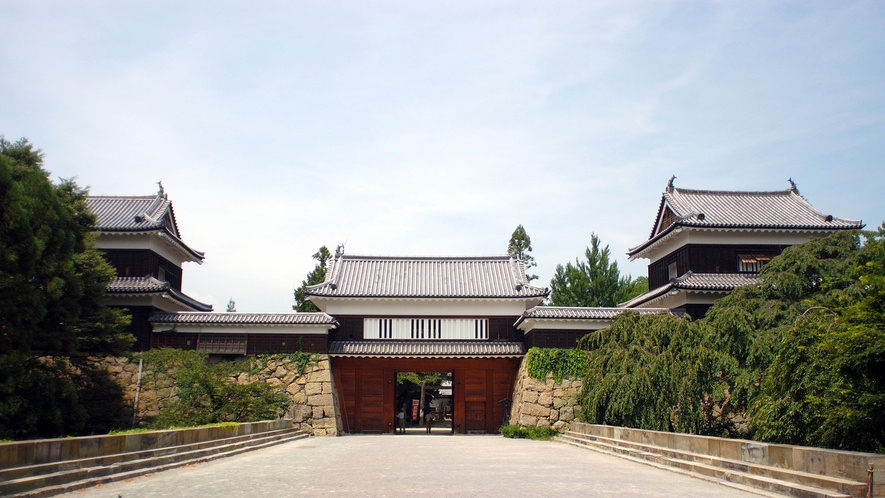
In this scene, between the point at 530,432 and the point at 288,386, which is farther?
the point at 288,386

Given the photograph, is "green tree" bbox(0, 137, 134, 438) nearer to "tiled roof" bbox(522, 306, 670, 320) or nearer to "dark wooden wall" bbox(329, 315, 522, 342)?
"dark wooden wall" bbox(329, 315, 522, 342)

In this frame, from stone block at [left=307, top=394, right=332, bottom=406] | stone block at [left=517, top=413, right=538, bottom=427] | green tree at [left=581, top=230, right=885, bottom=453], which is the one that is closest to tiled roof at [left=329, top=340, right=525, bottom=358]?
stone block at [left=307, top=394, right=332, bottom=406]

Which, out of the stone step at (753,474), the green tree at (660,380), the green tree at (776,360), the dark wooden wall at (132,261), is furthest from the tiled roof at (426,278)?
the stone step at (753,474)

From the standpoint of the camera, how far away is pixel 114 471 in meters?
11.0

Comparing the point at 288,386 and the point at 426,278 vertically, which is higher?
the point at 426,278

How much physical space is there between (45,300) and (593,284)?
32.0m

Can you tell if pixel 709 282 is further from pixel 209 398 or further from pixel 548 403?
pixel 209 398

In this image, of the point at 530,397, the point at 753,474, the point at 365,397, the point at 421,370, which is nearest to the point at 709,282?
the point at 530,397

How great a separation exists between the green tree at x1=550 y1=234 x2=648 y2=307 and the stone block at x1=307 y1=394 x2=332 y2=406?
69.7 feet

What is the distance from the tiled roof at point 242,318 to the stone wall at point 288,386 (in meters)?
1.37

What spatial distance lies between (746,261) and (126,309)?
76.9 ft

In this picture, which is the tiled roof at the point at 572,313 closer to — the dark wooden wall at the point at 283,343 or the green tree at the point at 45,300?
the dark wooden wall at the point at 283,343

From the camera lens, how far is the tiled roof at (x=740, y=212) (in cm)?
2712

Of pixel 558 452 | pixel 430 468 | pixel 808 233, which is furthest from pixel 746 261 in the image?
pixel 430 468
